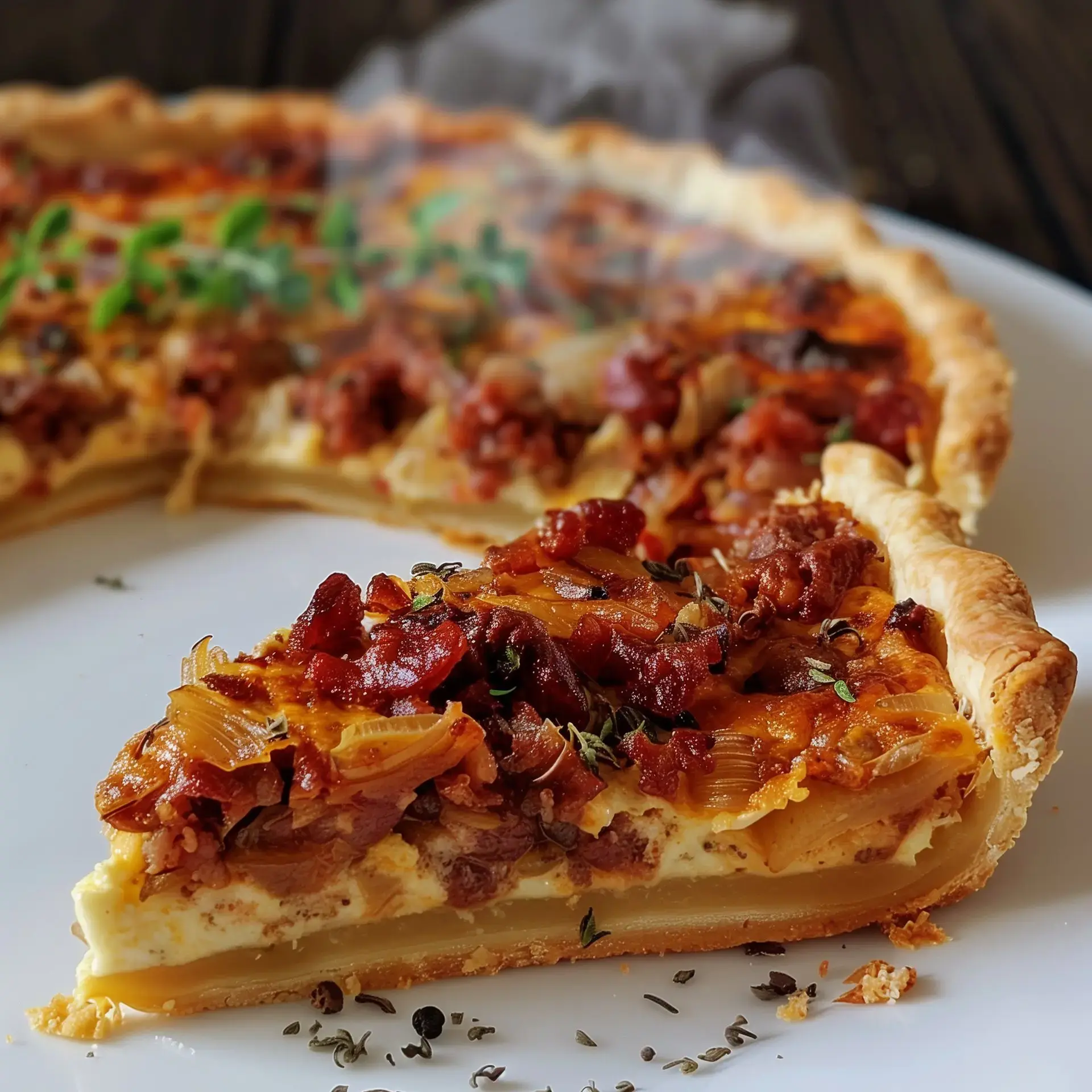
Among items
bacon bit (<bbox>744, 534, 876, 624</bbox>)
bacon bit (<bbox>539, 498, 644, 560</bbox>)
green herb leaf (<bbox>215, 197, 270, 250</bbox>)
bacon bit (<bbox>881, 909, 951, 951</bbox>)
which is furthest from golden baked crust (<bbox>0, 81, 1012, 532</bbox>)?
bacon bit (<bbox>881, 909, 951, 951</bbox>)

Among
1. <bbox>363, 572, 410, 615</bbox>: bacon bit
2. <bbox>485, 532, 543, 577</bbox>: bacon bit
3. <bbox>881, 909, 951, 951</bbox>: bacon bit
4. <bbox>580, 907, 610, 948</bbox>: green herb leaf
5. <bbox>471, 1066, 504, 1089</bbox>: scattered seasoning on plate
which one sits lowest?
<bbox>471, 1066, 504, 1089</bbox>: scattered seasoning on plate

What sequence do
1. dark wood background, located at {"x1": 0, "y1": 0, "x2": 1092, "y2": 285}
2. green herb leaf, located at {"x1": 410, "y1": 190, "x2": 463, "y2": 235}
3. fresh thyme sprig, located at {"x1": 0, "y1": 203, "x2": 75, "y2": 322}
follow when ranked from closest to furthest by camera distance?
1. fresh thyme sprig, located at {"x1": 0, "y1": 203, "x2": 75, "y2": 322}
2. green herb leaf, located at {"x1": 410, "y1": 190, "x2": 463, "y2": 235}
3. dark wood background, located at {"x1": 0, "y1": 0, "x2": 1092, "y2": 285}

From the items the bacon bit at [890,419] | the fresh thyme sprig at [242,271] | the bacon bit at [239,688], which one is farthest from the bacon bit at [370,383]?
the bacon bit at [239,688]

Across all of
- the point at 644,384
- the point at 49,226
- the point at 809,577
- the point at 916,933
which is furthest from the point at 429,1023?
the point at 49,226

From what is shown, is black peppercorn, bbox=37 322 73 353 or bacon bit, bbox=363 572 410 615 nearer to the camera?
bacon bit, bbox=363 572 410 615

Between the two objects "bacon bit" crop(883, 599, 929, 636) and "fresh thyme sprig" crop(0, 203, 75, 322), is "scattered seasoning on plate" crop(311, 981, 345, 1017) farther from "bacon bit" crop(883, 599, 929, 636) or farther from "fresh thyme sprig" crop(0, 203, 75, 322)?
"fresh thyme sprig" crop(0, 203, 75, 322)
